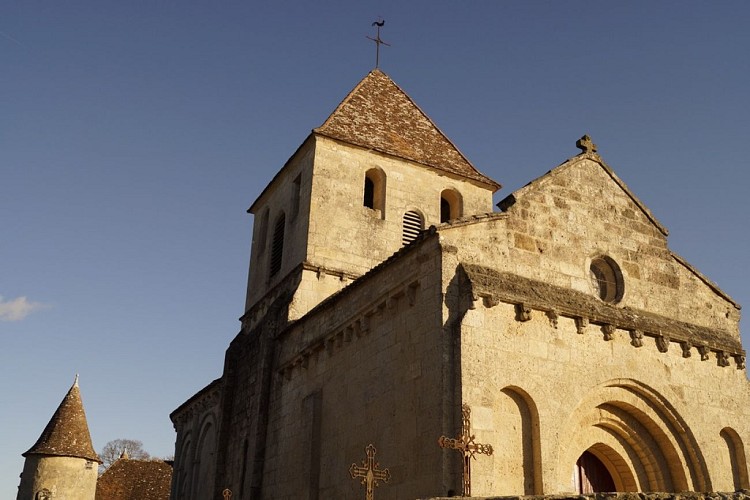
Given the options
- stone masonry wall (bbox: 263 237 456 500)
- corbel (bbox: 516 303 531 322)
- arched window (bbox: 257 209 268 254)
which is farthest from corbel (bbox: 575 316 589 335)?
arched window (bbox: 257 209 268 254)

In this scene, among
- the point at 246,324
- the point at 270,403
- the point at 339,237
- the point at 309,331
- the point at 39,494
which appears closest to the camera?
the point at 309,331

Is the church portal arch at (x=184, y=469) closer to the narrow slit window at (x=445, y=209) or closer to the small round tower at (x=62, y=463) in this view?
the small round tower at (x=62, y=463)

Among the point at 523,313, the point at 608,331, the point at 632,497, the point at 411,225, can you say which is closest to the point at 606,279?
the point at 608,331

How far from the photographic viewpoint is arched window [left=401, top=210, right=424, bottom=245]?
19891 mm

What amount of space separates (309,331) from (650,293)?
22.3 ft

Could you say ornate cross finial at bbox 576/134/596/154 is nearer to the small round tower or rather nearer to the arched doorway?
the arched doorway

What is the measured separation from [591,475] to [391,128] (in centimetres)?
1195

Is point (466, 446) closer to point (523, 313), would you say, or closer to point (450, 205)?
point (523, 313)

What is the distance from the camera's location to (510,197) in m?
12.9

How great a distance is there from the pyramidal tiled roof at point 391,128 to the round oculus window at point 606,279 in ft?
26.2

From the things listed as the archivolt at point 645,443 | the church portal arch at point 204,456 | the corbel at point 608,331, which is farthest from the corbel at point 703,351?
the church portal arch at point 204,456

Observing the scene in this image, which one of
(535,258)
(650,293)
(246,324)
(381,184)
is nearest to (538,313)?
(535,258)

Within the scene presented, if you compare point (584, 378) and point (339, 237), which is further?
point (339, 237)

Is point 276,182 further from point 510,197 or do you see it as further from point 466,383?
point 466,383
